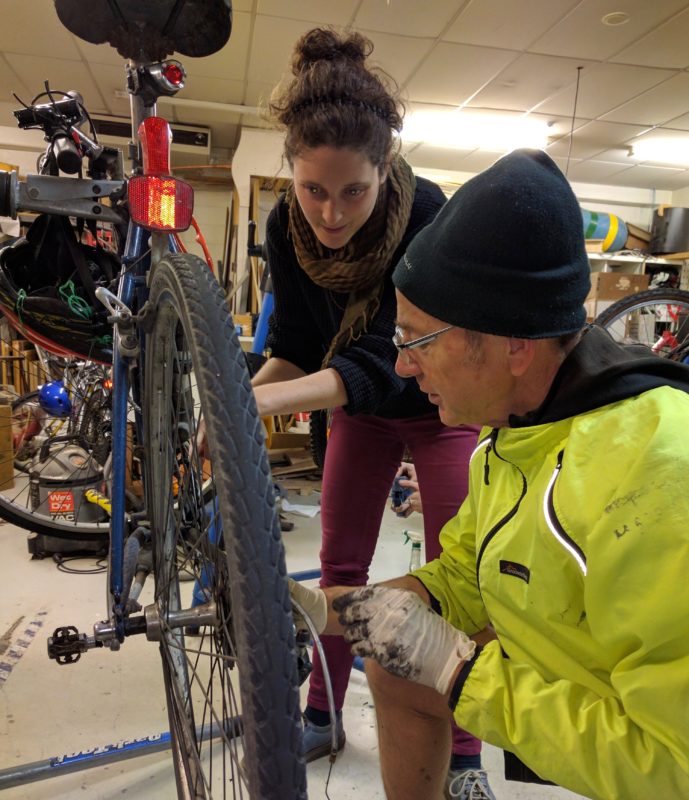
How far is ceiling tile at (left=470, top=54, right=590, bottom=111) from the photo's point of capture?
364 centimetres

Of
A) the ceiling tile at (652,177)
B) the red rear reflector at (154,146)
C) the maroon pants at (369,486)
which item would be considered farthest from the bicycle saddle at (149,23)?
the ceiling tile at (652,177)

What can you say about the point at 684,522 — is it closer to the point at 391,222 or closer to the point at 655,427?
the point at 655,427

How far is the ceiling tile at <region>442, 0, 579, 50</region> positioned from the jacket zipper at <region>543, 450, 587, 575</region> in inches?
129

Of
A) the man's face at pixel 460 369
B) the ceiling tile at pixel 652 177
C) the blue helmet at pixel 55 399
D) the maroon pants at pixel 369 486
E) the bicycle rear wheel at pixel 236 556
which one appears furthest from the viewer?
the ceiling tile at pixel 652 177

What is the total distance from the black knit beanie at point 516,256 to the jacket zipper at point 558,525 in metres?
0.16

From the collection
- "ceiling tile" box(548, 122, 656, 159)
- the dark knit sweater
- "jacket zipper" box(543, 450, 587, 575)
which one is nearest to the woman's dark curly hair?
the dark knit sweater

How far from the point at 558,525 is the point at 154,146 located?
2.94 feet

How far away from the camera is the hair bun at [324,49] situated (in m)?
0.94

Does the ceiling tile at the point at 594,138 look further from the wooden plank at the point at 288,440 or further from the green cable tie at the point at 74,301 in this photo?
the green cable tie at the point at 74,301

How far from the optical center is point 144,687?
1438 millimetres

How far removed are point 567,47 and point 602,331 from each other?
354cm

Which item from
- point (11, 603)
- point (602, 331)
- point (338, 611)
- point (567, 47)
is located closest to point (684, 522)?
point (602, 331)

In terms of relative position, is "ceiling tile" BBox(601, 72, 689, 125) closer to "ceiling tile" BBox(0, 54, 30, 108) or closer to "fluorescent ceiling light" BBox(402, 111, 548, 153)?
"fluorescent ceiling light" BBox(402, 111, 548, 153)

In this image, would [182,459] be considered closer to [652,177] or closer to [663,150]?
[663,150]
